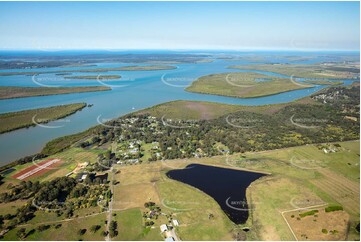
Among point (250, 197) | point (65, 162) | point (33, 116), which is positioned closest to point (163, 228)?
point (250, 197)

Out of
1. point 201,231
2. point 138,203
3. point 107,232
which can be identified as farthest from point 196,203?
point 107,232

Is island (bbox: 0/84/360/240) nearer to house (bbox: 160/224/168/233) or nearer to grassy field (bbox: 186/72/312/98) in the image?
house (bbox: 160/224/168/233)

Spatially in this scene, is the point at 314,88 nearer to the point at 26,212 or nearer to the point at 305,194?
the point at 305,194

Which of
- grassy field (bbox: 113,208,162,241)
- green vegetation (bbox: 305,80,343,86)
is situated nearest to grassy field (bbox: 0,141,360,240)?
grassy field (bbox: 113,208,162,241)

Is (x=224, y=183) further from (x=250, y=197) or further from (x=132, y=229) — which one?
(x=132, y=229)

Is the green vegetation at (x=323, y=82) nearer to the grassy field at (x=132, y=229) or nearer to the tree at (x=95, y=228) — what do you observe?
the grassy field at (x=132, y=229)
